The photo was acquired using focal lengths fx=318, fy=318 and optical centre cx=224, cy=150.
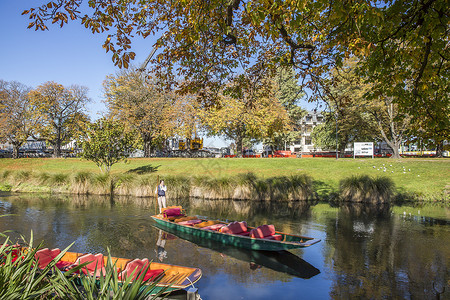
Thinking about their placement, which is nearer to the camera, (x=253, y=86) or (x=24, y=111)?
(x=253, y=86)

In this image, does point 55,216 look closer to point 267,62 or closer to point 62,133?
point 267,62

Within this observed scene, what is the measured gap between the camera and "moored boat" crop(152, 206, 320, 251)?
10.5 metres

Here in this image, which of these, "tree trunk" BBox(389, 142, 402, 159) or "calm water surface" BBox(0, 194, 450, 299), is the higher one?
"tree trunk" BBox(389, 142, 402, 159)

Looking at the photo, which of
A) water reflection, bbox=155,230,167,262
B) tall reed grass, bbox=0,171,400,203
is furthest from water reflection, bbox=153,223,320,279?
tall reed grass, bbox=0,171,400,203

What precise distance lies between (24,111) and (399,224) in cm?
4756

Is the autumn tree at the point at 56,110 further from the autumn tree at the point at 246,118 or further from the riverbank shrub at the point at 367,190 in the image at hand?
the riverbank shrub at the point at 367,190

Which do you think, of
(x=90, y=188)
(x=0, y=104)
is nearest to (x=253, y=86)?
(x=90, y=188)

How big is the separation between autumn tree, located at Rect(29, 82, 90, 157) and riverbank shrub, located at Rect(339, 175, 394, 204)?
36.3m

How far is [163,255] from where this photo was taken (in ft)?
36.1

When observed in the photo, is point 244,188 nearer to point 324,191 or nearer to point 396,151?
point 324,191

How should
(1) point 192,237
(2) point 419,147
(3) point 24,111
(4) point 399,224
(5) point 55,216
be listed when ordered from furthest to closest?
(3) point 24,111 < (5) point 55,216 < (4) point 399,224 < (1) point 192,237 < (2) point 419,147

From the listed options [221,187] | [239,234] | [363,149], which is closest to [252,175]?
[221,187]

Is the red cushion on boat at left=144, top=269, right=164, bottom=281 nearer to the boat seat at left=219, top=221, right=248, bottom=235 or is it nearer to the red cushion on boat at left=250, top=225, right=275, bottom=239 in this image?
the red cushion on boat at left=250, top=225, right=275, bottom=239

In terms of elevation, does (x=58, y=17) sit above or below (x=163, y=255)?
above
